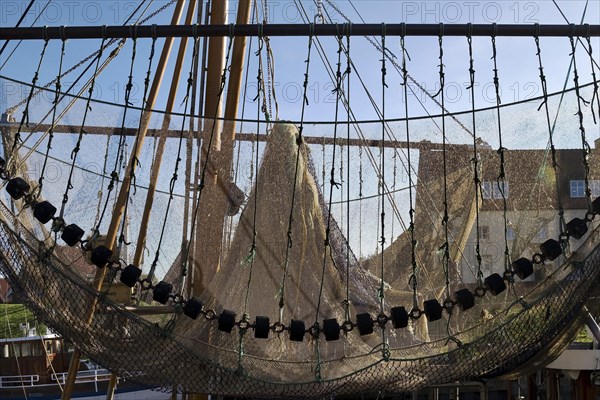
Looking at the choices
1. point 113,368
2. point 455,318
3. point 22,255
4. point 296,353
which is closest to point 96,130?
point 22,255

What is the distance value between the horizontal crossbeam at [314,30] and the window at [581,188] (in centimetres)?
113

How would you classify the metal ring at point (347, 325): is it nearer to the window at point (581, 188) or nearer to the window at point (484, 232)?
the window at point (484, 232)

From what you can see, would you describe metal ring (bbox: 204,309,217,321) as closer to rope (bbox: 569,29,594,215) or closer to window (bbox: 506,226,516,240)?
window (bbox: 506,226,516,240)

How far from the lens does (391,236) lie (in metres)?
6.83

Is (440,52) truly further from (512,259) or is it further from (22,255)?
(22,255)

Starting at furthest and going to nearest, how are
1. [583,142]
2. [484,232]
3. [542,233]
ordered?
1. [484,232]
2. [542,233]
3. [583,142]

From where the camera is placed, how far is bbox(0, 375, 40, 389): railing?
18.1 metres

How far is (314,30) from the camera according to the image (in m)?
6.13

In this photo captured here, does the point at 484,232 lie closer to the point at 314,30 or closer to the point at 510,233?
the point at 510,233

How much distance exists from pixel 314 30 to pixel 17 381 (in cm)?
1469

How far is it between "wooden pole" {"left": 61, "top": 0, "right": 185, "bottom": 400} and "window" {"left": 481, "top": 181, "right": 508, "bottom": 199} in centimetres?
279

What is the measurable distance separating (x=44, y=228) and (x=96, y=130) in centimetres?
98

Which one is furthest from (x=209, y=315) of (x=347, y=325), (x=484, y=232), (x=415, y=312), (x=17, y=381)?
(x=17, y=381)

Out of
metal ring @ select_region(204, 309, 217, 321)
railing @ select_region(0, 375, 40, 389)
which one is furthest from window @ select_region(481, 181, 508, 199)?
railing @ select_region(0, 375, 40, 389)
